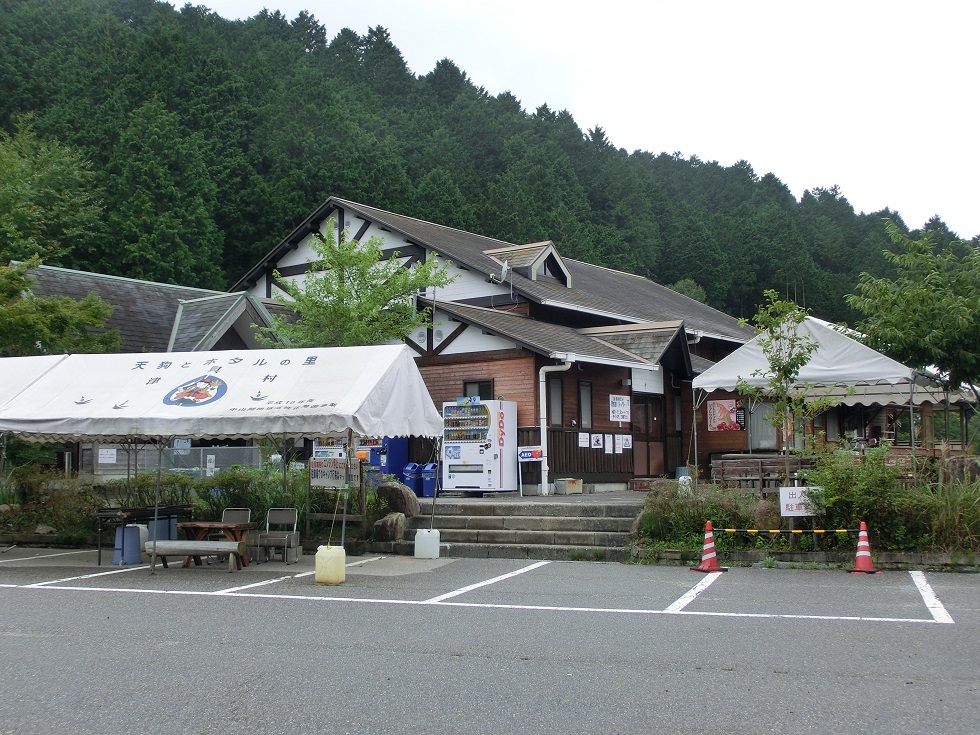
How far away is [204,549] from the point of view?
1382 cm

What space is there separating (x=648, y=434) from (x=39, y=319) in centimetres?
1511

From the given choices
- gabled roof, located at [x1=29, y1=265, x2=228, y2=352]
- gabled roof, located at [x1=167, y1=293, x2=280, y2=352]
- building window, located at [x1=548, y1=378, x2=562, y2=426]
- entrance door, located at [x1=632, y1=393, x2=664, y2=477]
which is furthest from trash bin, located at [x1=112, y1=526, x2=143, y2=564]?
entrance door, located at [x1=632, y1=393, x2=664, y2=477]

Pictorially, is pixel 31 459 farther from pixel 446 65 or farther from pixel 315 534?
pixel 446 65

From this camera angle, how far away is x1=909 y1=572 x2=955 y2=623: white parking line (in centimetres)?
959

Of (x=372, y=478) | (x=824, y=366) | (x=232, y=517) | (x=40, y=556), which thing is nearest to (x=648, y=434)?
(x=824, y=366)

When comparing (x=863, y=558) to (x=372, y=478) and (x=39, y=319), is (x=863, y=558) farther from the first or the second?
(x=39, y=319)

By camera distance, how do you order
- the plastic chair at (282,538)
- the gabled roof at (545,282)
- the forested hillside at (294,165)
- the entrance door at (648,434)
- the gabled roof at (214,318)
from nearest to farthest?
the plastic chair at (282,538) → the gabled roof at (214,318) → the entrance door at (648,434) → the gabled roof at (545,282) → the forested hillside at (294,165)

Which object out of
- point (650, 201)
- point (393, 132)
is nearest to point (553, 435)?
point (393, 132)

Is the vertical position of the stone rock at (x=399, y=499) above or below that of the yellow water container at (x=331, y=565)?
above

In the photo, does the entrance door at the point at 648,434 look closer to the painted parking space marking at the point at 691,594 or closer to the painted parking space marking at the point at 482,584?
the painted parking space marking at the point at 482,584

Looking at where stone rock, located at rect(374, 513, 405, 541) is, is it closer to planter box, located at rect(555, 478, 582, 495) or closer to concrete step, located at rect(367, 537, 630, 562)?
concrete step, located at rect(367, 537, 630, 562)

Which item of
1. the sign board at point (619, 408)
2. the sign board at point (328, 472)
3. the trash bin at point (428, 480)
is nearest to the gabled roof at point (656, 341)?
the sign board at point (619, 408)

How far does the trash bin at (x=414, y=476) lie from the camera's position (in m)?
21.8

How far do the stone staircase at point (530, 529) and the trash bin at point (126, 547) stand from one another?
12.1 ft
